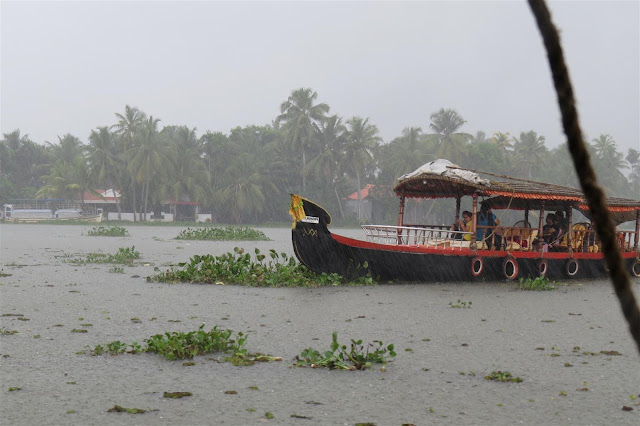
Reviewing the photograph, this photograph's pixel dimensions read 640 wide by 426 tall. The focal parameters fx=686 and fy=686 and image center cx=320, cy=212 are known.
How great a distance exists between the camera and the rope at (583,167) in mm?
988

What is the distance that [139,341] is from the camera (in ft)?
24.7

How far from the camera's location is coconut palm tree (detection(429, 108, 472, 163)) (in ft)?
182

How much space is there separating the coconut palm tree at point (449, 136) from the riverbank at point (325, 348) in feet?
144

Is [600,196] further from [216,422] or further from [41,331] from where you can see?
[41,331]

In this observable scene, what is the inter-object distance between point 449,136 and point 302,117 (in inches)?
474

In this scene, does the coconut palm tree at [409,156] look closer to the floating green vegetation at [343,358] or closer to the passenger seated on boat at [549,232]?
the passenger seated on boat at [549,232]

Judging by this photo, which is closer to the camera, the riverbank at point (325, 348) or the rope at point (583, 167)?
the rope at point (583, 167)

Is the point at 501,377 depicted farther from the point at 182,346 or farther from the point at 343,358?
the point at 182,346

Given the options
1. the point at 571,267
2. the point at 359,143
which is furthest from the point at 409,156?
the point at 571,267

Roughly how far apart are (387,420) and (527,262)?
34.4ft

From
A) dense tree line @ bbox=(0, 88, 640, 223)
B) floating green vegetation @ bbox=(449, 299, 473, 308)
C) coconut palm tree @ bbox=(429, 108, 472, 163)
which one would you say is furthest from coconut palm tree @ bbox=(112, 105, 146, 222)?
floating green vegetation @ bbox=(449, 299, 473, 308)

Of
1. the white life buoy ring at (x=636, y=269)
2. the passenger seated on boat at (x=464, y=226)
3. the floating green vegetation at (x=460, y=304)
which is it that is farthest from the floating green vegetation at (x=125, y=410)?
the white life buoy ring at (x=636, y=269)

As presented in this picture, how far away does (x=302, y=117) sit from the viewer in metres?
55.6

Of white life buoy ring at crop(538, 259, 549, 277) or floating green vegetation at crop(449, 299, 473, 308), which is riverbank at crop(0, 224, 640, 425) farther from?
white life buoy ring at crop(538, 259, 549, 277)
